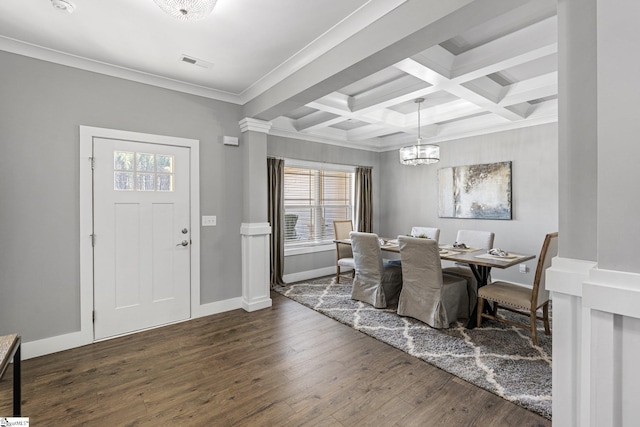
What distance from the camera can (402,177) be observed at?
19.8 feet

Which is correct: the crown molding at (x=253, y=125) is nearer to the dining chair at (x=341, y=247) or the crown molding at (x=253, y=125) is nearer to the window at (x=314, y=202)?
the window at (x=314, y=202)

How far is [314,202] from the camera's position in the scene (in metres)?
5.55

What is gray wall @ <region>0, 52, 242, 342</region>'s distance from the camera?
2508 mm

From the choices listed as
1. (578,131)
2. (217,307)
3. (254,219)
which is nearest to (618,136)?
(578,131)

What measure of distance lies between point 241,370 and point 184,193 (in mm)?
1931

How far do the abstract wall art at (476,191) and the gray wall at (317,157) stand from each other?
140 cm

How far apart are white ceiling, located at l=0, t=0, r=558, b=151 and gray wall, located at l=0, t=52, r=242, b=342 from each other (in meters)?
0.18

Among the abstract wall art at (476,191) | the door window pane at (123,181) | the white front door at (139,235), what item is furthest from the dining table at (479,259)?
the door window pane at (123,181)

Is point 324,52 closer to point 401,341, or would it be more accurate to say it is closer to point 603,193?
point 603,193

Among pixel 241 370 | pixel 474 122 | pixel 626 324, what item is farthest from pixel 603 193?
pixel 474 122

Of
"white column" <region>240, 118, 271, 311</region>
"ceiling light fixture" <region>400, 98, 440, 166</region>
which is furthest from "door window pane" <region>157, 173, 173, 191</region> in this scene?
"ceiling light fixture" <region>400, 98, 440, 166</region>

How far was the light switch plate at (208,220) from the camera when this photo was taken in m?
3.51

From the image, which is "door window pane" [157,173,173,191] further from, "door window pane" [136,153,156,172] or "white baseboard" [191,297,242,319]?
"white baseboard" [191,297,242,319]

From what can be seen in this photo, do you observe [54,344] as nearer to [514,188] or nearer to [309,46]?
[309,46]
